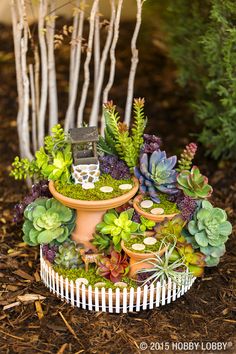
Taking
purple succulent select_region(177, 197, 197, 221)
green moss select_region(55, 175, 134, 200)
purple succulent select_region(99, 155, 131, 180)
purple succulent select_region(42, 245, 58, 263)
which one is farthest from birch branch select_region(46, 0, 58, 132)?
purple succulent select_region(177, 197, 197, 221)

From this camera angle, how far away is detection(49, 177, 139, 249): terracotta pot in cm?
272

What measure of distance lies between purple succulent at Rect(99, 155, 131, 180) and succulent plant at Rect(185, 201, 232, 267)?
1.20 ft

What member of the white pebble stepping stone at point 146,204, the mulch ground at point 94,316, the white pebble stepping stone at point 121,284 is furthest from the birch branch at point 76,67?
the white pebble stepping stone at point 121,284

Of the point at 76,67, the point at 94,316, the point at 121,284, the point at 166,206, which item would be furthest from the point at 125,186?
the point at 76,67

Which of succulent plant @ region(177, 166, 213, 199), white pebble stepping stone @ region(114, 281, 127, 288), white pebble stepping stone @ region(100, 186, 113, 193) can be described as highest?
succulent plant @ region(177, 166, 213, 199)

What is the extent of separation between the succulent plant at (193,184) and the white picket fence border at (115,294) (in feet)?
1.14

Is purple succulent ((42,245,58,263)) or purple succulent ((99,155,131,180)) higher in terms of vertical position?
purple succulent ((99,155,131,180))

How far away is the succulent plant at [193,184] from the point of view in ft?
9.20

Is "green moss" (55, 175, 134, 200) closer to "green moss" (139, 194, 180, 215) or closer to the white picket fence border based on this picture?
"green moss" (139, 194, 180, 215)

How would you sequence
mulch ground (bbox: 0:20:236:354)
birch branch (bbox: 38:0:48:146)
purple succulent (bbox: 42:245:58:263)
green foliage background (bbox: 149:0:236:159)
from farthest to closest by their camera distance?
green foliage background (bbox: 149:0:236:159)
birch branch (bbox: 38:0:48:146)
purple succulent (bbox: 42:245:58:263)
mulch ground (bbox: 0:20:236:354)

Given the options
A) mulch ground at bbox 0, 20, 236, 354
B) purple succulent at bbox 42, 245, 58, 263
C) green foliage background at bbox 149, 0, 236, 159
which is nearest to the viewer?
mulch ground at bbox 0, 20, 236, 354

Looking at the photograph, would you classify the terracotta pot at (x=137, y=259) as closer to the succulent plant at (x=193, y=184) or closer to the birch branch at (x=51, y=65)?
the succulent plant at (x=193, y=184)

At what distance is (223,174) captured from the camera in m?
3.97

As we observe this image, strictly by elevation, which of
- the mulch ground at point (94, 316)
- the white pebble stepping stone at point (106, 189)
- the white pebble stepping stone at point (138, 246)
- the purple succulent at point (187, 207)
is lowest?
the mulch ground at point (94, 316)
